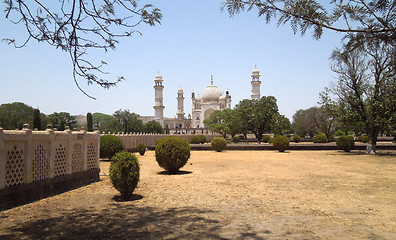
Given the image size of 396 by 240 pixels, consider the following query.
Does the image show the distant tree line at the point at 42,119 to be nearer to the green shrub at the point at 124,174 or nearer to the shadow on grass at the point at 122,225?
the green shrub at the point at 124,174

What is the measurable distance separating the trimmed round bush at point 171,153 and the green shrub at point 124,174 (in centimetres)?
398

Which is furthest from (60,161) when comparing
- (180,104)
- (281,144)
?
(180,104)

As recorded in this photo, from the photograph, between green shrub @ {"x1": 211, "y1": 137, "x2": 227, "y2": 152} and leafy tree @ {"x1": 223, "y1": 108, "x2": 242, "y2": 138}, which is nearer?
green shrub @ {"x1": 211, "y1": 137, "x2": 227, "y2": 152}

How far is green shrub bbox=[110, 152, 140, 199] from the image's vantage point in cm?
748

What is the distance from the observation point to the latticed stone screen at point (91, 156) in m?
10.4

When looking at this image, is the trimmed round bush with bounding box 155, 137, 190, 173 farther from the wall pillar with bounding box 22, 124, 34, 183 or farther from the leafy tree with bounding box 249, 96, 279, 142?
the leafy tree with bounding box 249, 96, 279, 142

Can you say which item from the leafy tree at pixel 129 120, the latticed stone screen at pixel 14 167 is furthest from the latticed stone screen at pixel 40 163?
the leafy tree at pixel 129 120

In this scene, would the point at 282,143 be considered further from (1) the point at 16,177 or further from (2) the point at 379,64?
(1) the point at 16,177

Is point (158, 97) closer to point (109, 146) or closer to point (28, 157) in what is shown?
point (109, 146)

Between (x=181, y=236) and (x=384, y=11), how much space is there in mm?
4056

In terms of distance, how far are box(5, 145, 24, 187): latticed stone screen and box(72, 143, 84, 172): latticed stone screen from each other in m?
2.31

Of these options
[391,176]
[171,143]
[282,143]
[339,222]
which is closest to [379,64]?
[282,143]

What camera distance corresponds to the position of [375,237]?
460 centimetres

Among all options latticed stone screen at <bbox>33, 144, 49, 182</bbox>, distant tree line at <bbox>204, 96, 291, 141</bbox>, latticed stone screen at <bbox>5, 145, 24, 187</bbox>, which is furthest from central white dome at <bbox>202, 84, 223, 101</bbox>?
latticed stone screen at <bbox>5, 145, 24, 187</bbox>
